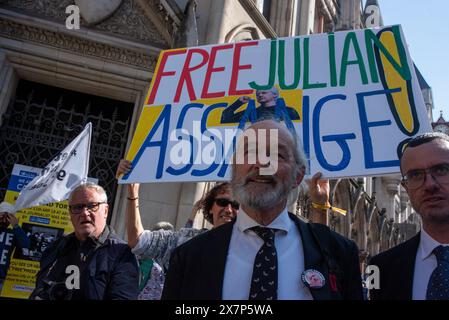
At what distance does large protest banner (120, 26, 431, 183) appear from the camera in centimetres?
306

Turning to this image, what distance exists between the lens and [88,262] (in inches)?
100

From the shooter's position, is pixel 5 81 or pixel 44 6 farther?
pixel 44 6

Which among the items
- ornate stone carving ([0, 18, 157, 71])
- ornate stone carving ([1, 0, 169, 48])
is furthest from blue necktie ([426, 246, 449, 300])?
ornate stone carving ([1, 0, 169, 48])

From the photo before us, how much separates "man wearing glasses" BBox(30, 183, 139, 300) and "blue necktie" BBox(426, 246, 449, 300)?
1.62m

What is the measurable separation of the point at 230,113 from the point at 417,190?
186 cm

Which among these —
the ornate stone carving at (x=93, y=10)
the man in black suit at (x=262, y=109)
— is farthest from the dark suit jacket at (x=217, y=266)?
the ornate stone carving at (x=93, y=10)

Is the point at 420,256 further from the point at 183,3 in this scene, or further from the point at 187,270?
the point at 183,3

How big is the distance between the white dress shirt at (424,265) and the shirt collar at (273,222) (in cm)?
62

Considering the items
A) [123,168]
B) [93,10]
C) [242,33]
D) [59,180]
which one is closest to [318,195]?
[123,168]

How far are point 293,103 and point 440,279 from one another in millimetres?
1920

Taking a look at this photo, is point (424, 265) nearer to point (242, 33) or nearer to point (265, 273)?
point (265, 273)

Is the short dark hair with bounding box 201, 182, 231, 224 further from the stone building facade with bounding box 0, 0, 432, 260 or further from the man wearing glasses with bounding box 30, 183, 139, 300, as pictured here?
the stone building facade with bounding box 0, 0, 432, 260

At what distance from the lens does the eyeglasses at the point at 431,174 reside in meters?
1.94
